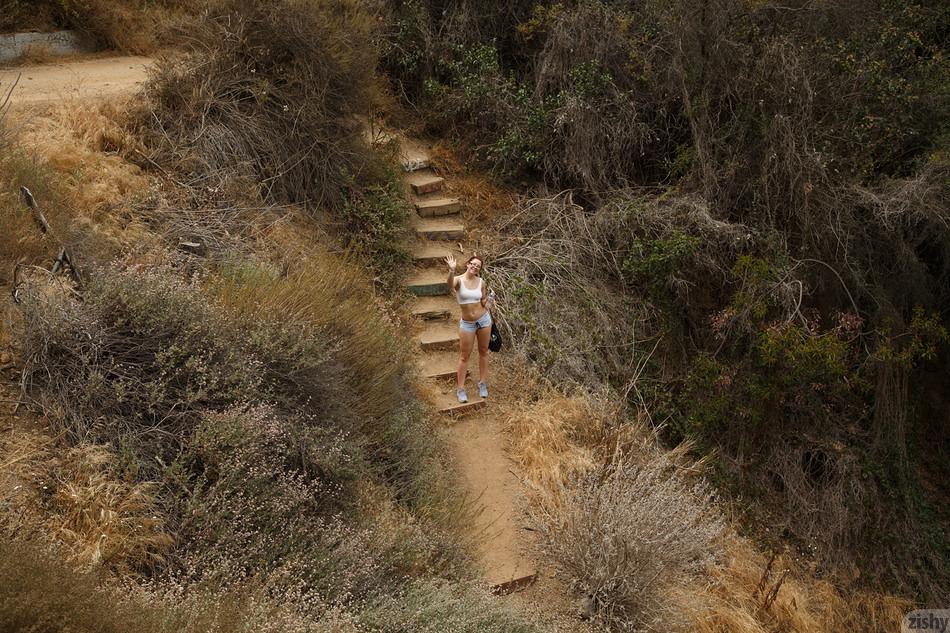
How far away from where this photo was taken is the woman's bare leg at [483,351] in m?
8.26

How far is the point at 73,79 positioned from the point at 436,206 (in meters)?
4.57

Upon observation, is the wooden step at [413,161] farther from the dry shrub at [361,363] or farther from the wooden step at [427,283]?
the dry shrub at [361,363]

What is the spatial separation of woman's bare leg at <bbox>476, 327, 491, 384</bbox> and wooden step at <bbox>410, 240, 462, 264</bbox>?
71.8 inches

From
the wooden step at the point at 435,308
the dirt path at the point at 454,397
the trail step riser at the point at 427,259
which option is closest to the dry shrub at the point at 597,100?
the dirt path at the point at 454,397

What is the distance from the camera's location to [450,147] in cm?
1175

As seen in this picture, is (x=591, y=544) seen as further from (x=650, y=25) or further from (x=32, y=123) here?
(x=650, y=25)

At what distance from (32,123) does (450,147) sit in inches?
210

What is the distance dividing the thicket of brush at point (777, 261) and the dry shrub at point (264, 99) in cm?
237

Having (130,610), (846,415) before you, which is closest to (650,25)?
(846,415)

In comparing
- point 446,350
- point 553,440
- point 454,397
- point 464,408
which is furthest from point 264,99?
point 553,440

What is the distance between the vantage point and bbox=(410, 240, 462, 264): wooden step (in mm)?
10000

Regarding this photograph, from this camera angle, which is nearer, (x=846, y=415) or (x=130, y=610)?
(x=130, y=610)

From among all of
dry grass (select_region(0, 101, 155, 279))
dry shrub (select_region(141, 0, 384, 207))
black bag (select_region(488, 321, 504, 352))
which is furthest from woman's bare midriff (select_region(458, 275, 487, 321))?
dry grass (select_region(0, 101, 155, 279))

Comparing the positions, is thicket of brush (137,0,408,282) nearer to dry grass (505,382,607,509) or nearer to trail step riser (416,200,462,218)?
trail step riser (416,200,462,218)
